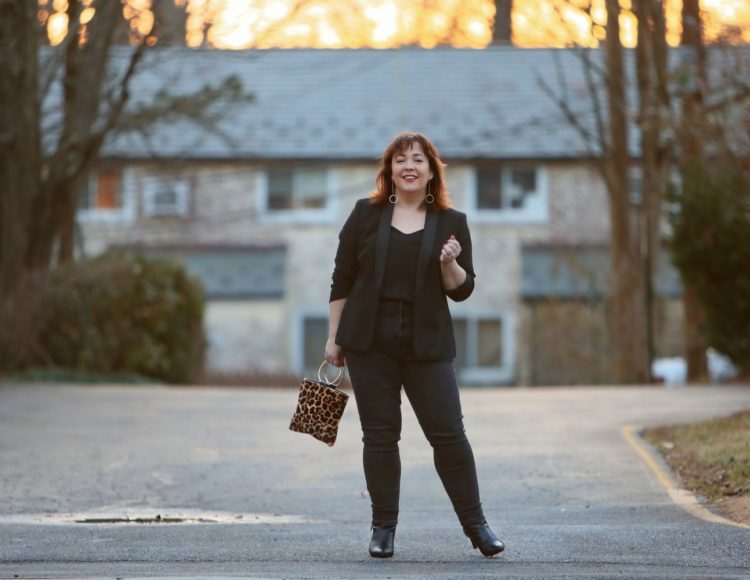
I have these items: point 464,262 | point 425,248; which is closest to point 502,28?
point 464,262

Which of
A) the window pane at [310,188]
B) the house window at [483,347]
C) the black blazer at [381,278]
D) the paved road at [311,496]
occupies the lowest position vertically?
the house window at [483,347]

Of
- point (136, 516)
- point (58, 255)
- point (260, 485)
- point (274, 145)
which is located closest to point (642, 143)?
point (58, 255)

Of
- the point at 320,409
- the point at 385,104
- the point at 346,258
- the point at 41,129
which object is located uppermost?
the point at 385,104

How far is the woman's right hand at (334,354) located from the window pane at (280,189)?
2867cm

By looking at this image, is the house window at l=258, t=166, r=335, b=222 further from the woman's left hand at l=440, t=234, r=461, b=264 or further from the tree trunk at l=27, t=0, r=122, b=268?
the woman's left hand at l=440, t=234, r=461, b=264

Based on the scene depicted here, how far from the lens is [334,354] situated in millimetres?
7328

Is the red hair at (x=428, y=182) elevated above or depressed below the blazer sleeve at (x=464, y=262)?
above

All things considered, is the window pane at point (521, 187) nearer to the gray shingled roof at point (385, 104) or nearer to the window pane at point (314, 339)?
the gray shingled roof at point (385, 104)

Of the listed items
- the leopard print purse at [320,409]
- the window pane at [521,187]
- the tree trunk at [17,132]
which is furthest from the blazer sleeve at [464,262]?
the window pane at [521,187]

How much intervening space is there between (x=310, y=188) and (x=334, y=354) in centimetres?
2863

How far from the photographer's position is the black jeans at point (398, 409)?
7.24m

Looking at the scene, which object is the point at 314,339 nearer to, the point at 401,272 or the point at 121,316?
the point at 121,316

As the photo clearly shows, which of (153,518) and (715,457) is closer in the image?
(153,518)

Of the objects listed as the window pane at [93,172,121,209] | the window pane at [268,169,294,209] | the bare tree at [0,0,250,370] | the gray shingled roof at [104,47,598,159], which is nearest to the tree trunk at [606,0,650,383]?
the bare tree at [0,0,250,370]
